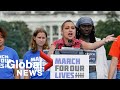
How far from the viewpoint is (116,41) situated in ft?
16.9

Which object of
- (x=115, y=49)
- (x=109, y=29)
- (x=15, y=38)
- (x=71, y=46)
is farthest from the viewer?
(x=109, y=29)

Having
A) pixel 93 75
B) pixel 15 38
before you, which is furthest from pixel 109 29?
pixel 93 75

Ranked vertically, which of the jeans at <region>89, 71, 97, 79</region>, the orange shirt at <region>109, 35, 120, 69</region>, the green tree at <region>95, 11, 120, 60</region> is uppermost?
the green tree at <region>95, 11, 120, 60</region>

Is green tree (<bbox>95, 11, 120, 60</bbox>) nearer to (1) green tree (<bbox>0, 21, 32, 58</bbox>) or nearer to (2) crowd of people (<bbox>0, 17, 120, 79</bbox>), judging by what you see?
(2) crowd of people (<bbox>0, 17, 120, 79</bbox>)

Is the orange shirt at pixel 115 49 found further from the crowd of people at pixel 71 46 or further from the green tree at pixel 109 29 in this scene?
the green tree at pixel 109 29

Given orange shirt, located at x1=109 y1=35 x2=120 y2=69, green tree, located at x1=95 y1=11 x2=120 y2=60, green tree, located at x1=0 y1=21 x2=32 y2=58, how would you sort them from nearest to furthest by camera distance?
orange shirt, located at x1=109 y1=35 x2=120 y2=69 < green tree, located at x1=95 y1=11 x2=120 y2=60 < green tree, located at x1=0 y1=21 x2=32 y2=58

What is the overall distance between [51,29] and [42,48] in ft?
130


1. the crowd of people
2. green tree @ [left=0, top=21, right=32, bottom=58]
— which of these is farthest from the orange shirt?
green tree @ [left=0, top=21, right=32, bottom=58]

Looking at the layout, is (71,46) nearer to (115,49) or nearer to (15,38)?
(115,49)

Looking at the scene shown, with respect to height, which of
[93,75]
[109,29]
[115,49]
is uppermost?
[109,29]

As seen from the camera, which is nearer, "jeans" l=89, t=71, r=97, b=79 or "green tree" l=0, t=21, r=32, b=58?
"jeans" l=89, t=71, r=97, b=79

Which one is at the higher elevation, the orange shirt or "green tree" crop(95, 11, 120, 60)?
"green tree" crop(95, 11, 120, 60)
